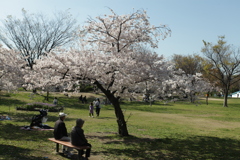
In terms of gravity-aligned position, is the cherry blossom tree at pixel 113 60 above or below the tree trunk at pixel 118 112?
above

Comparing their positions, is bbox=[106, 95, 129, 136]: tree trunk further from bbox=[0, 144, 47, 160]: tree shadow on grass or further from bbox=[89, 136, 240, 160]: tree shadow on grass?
bbox=[0, 144, 47, 160]: tree shadow on grass

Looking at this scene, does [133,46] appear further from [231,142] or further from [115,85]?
[231,142]

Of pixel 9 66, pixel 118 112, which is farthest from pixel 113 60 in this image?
pixel 9 66

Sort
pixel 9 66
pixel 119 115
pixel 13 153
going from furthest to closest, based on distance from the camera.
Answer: pixel 9 66
pixel 119 115
pixel 13 153

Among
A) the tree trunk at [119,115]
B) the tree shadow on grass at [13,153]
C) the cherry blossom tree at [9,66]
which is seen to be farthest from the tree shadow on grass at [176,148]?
the cherry blossom tree at [9,66]

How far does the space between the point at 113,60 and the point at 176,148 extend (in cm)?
464

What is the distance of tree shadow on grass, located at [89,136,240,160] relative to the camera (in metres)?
9.44

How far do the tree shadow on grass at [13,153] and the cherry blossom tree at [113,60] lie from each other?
3.78m

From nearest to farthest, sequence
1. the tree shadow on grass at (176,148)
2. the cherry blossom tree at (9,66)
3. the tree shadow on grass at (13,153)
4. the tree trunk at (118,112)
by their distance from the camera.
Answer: the tree shadow on grass at (13,153)
the tree shadow on grass at (176,148)
the tree trunk at (118,112)
the cherry blossom tree at (9,66)

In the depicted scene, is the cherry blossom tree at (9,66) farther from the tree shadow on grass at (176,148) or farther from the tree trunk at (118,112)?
the tree shadow on grass at (176,148)

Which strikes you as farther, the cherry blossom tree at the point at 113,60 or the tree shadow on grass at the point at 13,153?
the cherry blossom tree at the point at 113,60

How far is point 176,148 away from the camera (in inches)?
424

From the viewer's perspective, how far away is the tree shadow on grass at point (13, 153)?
7738 millimetres

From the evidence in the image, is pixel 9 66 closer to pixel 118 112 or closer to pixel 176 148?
pixel 118 112
